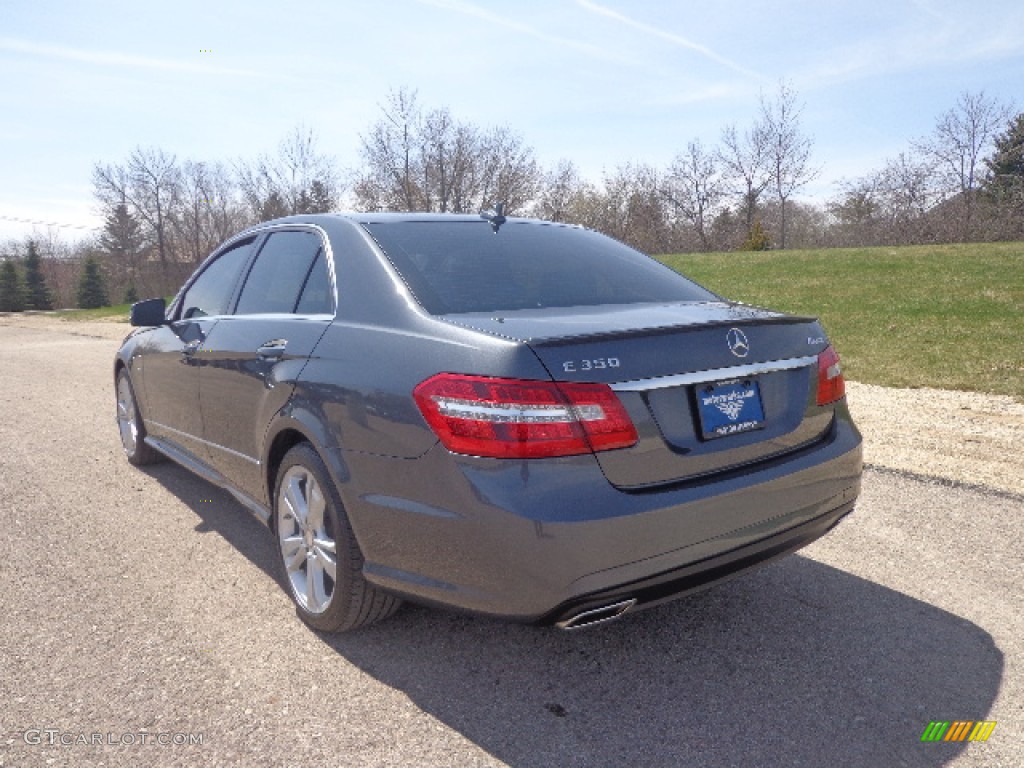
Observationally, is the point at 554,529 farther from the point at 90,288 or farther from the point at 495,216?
the point at 90,288

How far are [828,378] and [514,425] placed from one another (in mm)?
1361

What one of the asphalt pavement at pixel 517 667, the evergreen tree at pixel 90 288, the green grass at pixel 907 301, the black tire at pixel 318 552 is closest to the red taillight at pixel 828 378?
the asphalt pavement at pixel 517 667

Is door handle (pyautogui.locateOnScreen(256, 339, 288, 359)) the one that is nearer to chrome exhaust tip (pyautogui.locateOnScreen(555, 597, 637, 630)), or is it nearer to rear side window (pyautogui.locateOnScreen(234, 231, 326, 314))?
rear side window (pyautogui.locateOnScreen(234, 231, 326, 314))

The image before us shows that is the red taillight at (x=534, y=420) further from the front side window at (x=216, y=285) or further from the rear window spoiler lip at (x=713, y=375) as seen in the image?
the front side window at (x=216, y=285)

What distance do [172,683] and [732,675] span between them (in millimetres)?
1914

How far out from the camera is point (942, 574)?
328cm

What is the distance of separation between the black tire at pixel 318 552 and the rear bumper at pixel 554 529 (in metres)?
0.11

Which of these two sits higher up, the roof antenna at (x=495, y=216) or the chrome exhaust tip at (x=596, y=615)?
the roof antenna at (x=495, y=216)

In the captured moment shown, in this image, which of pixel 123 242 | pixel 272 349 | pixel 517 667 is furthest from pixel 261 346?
pixel 123 242

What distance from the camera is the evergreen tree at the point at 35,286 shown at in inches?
2175

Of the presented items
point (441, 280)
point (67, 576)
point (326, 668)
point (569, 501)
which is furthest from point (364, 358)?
point (67, 576)

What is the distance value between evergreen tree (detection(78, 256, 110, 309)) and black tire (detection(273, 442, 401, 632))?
6209 centimetres

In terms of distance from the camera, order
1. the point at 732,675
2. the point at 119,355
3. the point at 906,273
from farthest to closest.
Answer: the point at 906,273 < the point at 119,355 < the point at 732,675

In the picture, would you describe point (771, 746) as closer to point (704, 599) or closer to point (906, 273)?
point (704, 599)
